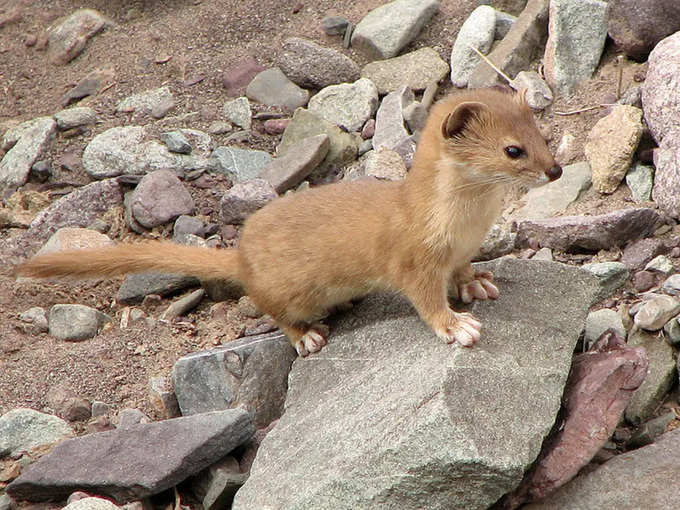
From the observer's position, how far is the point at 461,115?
369 cm

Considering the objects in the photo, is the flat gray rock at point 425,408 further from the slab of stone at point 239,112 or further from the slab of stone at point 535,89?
the slab of stone at point 239,112

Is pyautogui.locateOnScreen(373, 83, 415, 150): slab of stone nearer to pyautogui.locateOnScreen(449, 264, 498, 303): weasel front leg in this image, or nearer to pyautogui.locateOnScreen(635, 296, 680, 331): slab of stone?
pyautogui.locateOnScreen(449, 264, 498, 303): weasel front leg

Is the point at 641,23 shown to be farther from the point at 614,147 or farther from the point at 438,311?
the point at 438,311

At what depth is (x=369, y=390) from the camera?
3752 mm

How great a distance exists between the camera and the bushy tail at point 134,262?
4551 mm

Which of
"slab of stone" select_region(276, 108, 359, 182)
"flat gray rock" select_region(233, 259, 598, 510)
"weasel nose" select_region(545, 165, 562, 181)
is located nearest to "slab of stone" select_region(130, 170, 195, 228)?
"slab of stone" select_region(276, 108, 359, 182)

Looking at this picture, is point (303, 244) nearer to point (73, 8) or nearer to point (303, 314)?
point (303, 314)

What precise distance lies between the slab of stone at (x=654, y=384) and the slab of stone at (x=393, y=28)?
3415 mm

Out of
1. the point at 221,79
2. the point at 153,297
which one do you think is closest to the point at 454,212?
the point at 153,297

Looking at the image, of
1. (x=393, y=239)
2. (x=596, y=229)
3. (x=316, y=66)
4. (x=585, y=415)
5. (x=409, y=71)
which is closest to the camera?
(x=585, y=415)

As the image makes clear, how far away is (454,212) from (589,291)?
0.78 m

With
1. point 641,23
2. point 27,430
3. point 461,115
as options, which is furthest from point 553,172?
point 27,430

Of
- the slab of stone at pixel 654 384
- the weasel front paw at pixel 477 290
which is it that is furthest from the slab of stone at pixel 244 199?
the slab of stone at pixel 654 384

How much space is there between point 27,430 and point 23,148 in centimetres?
286
